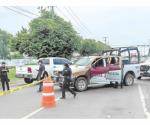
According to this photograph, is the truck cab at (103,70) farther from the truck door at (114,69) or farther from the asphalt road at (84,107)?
the asphalt road at (84,107)

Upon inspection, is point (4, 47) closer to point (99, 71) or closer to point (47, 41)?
point (47, 41)

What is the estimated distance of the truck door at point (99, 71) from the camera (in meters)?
20.0

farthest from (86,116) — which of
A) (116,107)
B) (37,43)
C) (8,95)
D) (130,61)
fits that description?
(37,43)

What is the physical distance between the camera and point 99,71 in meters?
20.2

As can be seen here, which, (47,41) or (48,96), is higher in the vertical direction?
(47,41)

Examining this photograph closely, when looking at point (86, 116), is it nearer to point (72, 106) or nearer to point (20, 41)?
point (72, 106)

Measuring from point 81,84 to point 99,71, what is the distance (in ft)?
4.49

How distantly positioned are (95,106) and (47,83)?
6.25ft

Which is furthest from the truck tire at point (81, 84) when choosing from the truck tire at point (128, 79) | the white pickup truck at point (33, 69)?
the white pickup truck at point (33, 69)

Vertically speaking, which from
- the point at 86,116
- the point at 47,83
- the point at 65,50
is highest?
the point at 65,50

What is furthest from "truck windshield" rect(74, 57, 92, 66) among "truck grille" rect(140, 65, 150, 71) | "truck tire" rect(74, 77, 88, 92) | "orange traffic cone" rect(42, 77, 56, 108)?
"truck grille" rect(140, 65, 150, 71)

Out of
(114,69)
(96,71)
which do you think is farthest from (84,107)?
(114,69)

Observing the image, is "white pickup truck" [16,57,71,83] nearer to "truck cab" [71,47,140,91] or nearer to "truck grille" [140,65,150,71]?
"truck cab" [71,47,140,91]

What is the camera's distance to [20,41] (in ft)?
130
